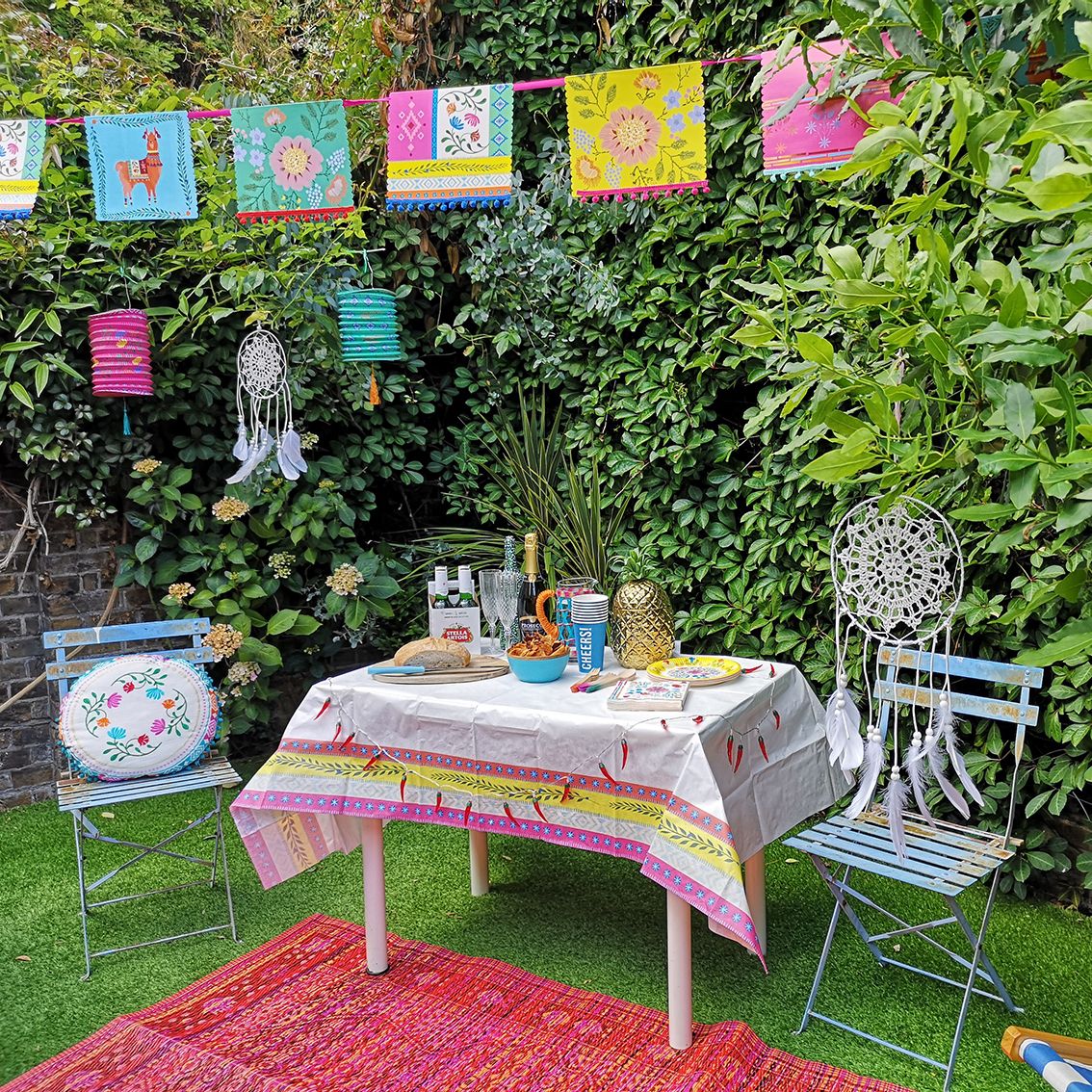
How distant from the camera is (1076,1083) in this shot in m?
1.20

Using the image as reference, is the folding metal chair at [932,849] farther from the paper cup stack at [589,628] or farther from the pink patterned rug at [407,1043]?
the paper cup stack at [589,628]

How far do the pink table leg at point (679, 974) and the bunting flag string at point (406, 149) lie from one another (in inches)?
90.5

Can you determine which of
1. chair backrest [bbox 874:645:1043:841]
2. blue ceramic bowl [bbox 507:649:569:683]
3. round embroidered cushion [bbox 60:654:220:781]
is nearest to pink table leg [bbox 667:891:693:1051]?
blue ceramic bowl [bbox 507:649:569:683]

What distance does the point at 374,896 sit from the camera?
8.77 feet

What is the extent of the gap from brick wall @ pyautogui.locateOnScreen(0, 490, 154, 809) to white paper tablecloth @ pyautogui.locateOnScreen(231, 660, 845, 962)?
6.78 feet

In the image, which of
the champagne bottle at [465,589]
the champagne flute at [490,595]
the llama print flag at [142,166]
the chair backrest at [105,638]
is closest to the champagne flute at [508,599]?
the champagne flute at [490,595]

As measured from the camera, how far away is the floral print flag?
3.30 meters

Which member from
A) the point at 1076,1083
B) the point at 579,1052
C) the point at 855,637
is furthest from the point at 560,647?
the point at 1076,1083

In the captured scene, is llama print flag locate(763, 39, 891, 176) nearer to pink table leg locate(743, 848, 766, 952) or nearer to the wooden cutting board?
the wooden cutting board

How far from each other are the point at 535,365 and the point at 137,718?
2455 mm

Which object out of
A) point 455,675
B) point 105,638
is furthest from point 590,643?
point 105,638

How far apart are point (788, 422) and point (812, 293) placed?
0.49 metres

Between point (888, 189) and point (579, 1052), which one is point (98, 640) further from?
point (888, 189)

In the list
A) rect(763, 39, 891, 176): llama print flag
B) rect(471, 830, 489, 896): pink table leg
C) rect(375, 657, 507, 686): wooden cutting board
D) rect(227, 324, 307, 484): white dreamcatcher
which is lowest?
rect(471, 830, 489, 896): pink table leg
